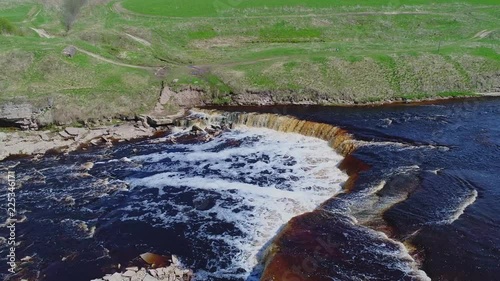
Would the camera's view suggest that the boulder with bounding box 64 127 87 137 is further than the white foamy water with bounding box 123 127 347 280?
Yes

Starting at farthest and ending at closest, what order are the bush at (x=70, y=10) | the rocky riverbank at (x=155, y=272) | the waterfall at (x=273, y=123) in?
the bush at (x=70, y=10) < the waterfall at (x=273, y=123) < the rocky riverbank at (x=155, y=272)

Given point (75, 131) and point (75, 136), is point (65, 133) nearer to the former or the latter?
point (75, 131)

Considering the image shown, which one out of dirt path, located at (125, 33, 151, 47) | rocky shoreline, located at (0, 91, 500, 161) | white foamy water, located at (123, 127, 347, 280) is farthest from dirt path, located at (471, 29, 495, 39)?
dirt path, located at (125, 33, 151, 47)

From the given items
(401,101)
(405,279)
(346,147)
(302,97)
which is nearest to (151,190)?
(346,147)

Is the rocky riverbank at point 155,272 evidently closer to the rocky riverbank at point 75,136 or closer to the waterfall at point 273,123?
the waterfall at point 273,123

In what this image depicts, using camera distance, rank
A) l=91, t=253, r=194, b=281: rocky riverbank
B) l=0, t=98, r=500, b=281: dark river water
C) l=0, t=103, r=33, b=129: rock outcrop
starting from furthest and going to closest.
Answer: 1. l=0, t=103, r=33, b=129: rock outcrop
2. l=0, t=98, r=500, b=281: dark river water
3. l=91, t=253, r=194, b=281: rocky riverbank

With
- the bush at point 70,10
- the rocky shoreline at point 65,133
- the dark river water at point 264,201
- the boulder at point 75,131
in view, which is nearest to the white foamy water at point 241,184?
the dark river water at point 264,201

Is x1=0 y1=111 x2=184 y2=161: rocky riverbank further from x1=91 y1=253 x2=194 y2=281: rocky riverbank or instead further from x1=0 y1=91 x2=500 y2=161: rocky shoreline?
x1=91 y1=253 x2=194 y2=281: rocky riverbank
